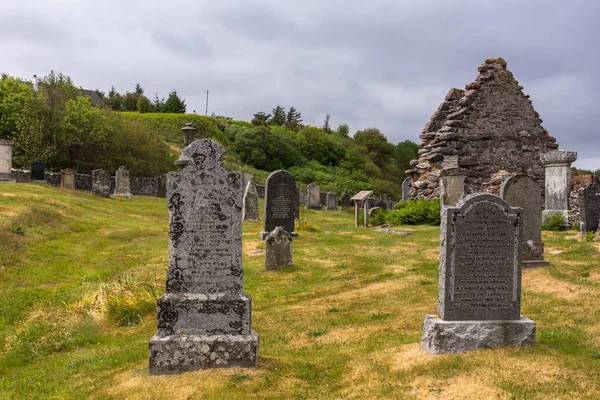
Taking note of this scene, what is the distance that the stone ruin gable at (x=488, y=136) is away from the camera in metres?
23.2

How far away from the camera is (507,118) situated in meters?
23.7

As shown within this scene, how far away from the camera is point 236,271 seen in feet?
20.4

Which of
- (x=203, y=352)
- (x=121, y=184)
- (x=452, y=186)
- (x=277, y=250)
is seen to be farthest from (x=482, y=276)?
(x=121, y=184)

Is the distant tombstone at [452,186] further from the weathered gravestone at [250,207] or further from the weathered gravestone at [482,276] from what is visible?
the weathered gravestone at [482,276]

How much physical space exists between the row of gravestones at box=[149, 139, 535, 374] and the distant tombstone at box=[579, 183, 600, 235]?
32.9 ft

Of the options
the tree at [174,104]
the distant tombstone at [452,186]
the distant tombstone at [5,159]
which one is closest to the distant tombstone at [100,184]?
the distant tombstone at [5,159]

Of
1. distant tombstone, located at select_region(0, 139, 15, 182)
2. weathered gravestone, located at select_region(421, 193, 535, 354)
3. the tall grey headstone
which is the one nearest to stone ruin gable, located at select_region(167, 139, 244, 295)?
weathered gravestone, located at select_region(421, 193, 535, 354)

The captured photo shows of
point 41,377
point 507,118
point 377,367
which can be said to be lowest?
point 41,377

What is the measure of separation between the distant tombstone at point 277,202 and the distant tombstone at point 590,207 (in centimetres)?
932

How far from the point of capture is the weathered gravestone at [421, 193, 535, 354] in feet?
19.8

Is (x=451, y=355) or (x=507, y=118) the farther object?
(x=507, y=118)

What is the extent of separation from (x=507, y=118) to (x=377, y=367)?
20.9 meters

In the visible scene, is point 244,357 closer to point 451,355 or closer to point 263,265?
point 451,355

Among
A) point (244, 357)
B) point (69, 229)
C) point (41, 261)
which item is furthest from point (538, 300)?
point (69, 229)
